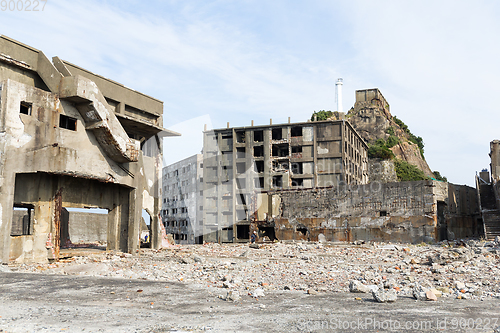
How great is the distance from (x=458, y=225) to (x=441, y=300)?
73.2ft

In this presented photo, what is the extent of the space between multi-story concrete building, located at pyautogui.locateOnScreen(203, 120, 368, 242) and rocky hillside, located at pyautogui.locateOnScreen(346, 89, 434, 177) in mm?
19629

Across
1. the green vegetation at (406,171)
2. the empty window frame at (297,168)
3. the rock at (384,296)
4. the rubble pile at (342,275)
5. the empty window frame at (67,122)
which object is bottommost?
the rubble pile at (342,275)

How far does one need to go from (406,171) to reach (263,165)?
2804cm

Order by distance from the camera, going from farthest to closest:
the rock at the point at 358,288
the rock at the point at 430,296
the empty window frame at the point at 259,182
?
1. the empty window frame at the point at 259,182
2. the rock at the point at 358,288
3. the rock at the point at 430,296

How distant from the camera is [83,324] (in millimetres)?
5570

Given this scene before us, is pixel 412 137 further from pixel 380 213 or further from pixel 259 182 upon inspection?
pixel 380 213

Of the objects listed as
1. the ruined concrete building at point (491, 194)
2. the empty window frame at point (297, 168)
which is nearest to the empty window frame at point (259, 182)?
the empty window frame at point (297, 168)

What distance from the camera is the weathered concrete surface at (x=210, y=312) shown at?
5.39m

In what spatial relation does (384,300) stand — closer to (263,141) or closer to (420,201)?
(420,201)

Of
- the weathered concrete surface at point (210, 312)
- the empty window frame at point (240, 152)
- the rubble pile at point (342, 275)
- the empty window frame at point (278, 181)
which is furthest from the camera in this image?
the empty window frame at point (240, 152)

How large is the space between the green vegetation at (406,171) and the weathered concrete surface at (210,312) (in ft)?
190

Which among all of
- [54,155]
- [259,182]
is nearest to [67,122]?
[54,155]

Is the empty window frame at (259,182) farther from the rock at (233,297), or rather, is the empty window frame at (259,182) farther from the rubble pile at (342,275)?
the rock at (233,297)

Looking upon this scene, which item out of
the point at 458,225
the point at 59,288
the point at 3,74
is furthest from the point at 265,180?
the point at 59,288
